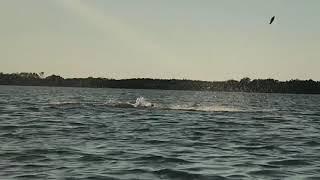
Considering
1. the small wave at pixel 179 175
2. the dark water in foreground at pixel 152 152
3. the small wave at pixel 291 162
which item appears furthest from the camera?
the small wave at pixel 291 162

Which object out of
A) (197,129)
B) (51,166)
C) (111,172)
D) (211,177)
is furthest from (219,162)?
(197,129)

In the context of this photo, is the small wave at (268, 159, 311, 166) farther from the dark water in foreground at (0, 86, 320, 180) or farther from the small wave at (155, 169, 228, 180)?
the small wave at (155, 169, 228, 180)

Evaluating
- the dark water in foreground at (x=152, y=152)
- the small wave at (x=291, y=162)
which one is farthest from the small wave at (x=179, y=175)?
the small wave at (x=291, y=162)

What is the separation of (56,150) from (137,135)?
737 centimetres

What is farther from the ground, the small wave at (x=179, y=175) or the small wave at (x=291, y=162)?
the small wave at (x=291, y=162)

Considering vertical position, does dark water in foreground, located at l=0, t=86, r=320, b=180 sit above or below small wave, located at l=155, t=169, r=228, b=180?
above

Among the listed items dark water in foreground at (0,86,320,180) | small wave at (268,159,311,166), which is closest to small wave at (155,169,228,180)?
dark water in foreground at (0,86,320,180)

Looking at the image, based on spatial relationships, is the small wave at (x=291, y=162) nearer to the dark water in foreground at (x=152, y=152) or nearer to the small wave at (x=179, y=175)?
the dark water in foreground at (x=152, y=152)

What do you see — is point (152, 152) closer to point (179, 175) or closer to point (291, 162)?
point (179, 175)

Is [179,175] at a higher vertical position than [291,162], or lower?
lower

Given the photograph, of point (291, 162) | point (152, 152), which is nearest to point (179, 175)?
point (152, 152)

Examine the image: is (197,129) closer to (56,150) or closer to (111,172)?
(56,150)

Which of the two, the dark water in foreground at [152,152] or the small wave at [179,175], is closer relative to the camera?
the small wave at [179,175]

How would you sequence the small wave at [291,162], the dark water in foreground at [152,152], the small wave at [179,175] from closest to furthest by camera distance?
the small wave at [179,175] → the dark water in foreground at [152,152] → the small wave at [291,162]
